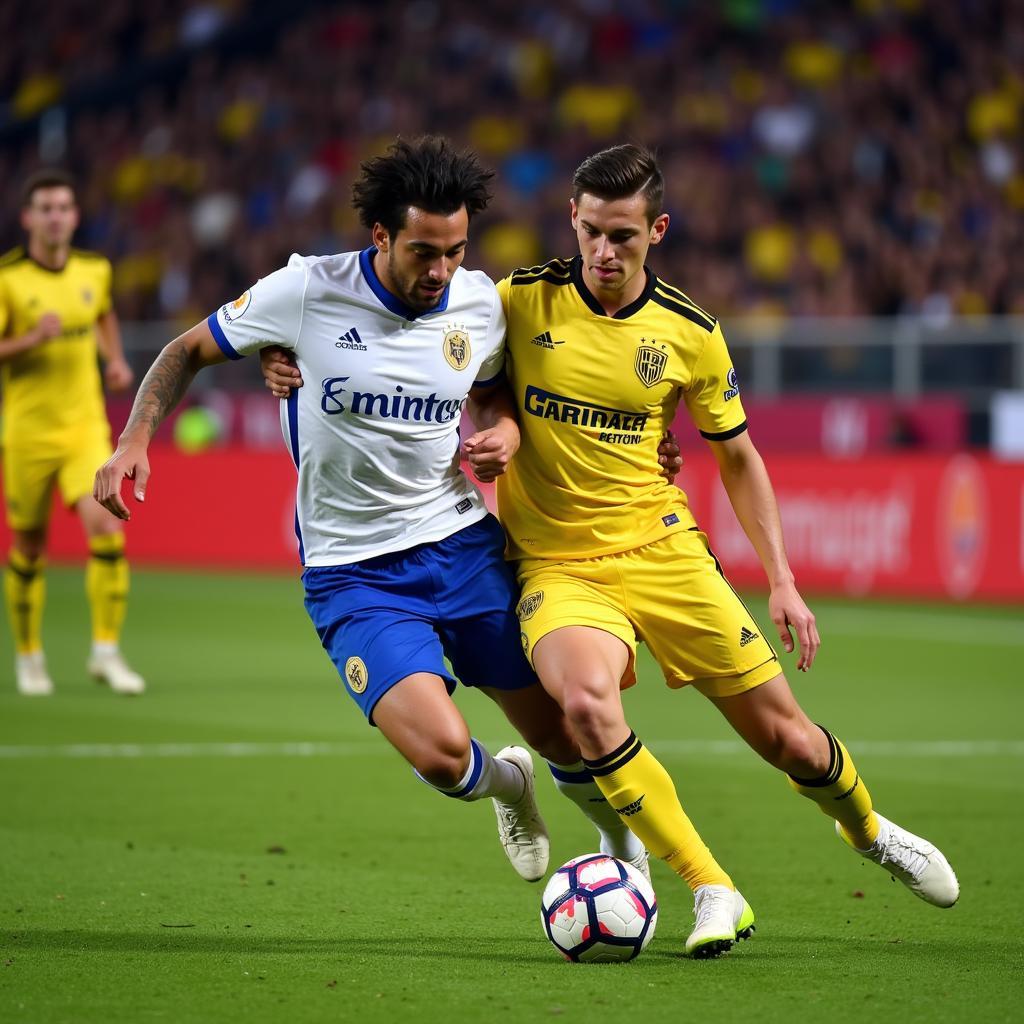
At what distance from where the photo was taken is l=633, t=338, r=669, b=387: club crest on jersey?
5.65 meters

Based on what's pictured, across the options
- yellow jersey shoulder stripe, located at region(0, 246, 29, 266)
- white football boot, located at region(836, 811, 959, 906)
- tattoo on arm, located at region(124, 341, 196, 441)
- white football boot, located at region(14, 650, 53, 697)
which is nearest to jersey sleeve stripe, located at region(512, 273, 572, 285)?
tattoo on arm, located at region(124, 341, 196, 441)

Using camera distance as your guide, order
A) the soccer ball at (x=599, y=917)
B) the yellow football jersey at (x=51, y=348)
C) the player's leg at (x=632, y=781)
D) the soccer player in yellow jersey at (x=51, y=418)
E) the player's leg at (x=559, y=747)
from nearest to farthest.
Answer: the soccer ball at (x=599, y=917) → the player's leg at (x=632, y=781) → the player's leg at (x=559, y=747) → the soccer player in yellow jersey at (x=51, y=418) → the yellow football jersey at (x=51, y=348)

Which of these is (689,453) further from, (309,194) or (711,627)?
(711,627)

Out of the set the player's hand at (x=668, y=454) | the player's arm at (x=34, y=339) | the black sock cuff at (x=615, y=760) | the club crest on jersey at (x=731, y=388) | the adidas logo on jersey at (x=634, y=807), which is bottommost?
the adidas logo on jersey at (x=634, y=807)

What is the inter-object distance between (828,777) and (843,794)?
9 centimetres

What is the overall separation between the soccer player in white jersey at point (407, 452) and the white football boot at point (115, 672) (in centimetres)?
502

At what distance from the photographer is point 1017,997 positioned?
4.61m

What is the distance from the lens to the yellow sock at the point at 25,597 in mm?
10570

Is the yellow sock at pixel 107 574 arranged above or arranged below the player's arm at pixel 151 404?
below

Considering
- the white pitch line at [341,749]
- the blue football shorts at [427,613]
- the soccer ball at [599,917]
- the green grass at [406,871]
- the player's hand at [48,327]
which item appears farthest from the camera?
the player's hand at [48,327]

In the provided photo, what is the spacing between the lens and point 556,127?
21984 mm

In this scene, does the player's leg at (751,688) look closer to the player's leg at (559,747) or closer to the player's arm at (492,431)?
the player's leg at (559,747)

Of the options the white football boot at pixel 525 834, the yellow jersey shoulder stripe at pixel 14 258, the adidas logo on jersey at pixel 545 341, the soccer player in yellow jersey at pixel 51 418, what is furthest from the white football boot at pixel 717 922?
the yellow jersey shoulder stripe at pixel 14 258

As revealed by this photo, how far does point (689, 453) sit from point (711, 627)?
11539 millimetres
